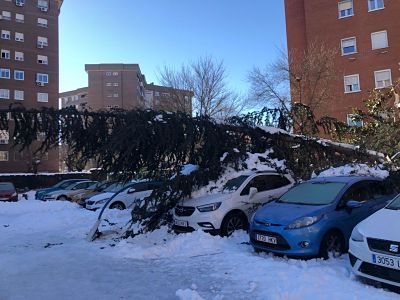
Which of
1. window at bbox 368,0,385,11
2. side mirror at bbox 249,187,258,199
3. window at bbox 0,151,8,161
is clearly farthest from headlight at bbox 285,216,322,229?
window at bbox 0,151,8,161

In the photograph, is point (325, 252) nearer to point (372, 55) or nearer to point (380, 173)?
point (380, 173)

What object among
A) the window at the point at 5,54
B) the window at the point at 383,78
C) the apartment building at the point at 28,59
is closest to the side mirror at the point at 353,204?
the window at the point at 383,78

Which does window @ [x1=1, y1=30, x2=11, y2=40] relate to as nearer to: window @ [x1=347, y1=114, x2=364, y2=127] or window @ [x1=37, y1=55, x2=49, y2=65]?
window @ [x1=37, y1=55, x2=49, y2=65]

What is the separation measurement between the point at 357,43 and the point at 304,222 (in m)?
30.7

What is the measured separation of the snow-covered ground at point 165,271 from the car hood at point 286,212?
694 millimetres

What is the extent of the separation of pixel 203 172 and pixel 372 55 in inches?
1093

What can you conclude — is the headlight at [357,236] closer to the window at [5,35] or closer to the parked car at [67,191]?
the parked car at [67,191]

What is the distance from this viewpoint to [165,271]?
25.7 ft

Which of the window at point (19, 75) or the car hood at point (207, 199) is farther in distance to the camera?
the window at point (19, 75)

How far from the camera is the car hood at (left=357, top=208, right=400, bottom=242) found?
586 cm

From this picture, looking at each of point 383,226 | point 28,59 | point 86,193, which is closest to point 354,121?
point 86,193

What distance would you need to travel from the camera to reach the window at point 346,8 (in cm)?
3597

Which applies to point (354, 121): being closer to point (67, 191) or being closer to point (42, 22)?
point (67, 191)

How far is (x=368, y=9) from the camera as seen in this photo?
115ft
